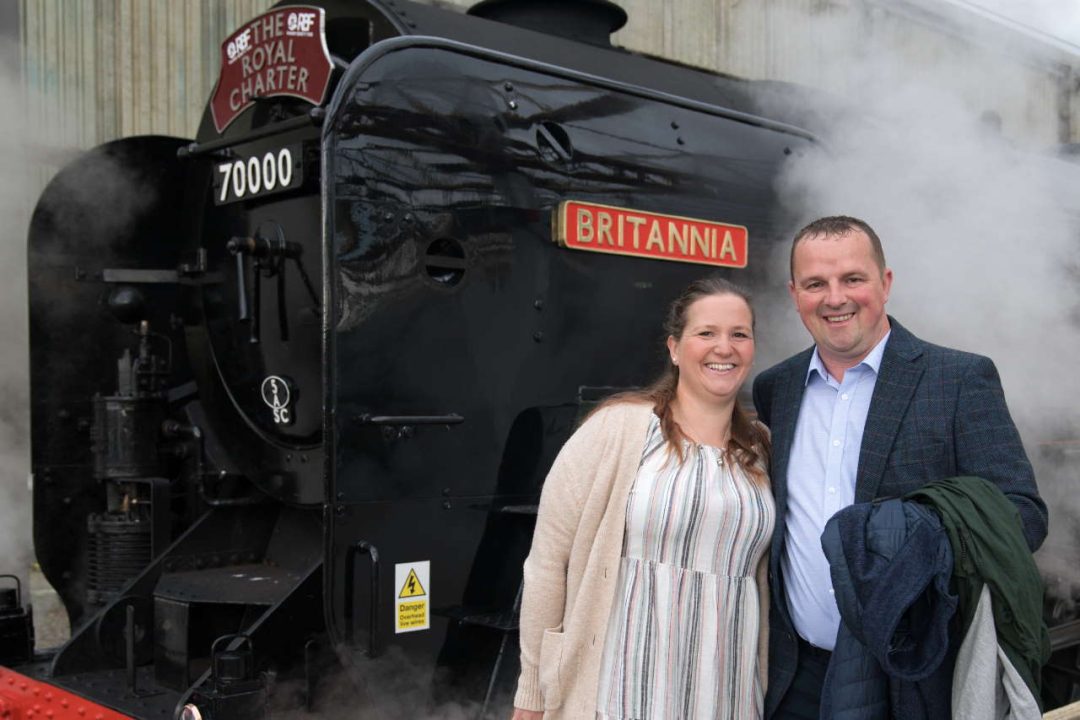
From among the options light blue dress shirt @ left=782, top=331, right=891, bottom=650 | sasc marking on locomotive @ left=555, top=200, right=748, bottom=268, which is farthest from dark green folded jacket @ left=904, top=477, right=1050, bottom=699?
sasc marking on locomotive @ left=555, top=200, right=748, bottom=268

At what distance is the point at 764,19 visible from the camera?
4996 millimetres

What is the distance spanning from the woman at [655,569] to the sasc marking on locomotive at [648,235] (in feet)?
3.09

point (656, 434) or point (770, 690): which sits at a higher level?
point (656, 434)

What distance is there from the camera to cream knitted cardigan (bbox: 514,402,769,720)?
5.93ft

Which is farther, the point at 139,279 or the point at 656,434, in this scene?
the point at 139,279

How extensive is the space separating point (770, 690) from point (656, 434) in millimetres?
462

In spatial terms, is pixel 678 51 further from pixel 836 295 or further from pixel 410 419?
pixel 836 295

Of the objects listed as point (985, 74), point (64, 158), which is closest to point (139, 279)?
point (64, 158)

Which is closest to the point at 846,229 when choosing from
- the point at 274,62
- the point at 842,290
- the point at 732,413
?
the point at 842,290

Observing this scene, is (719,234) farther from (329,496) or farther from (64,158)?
(64,158)

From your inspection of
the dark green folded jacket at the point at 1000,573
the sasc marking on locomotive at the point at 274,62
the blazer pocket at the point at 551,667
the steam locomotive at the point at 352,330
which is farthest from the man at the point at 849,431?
the sasc marking on locomotive at the point at 274,62

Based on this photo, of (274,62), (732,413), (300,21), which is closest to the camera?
(732,413)

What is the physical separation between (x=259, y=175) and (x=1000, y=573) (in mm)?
2085

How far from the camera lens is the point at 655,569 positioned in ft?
5.95
